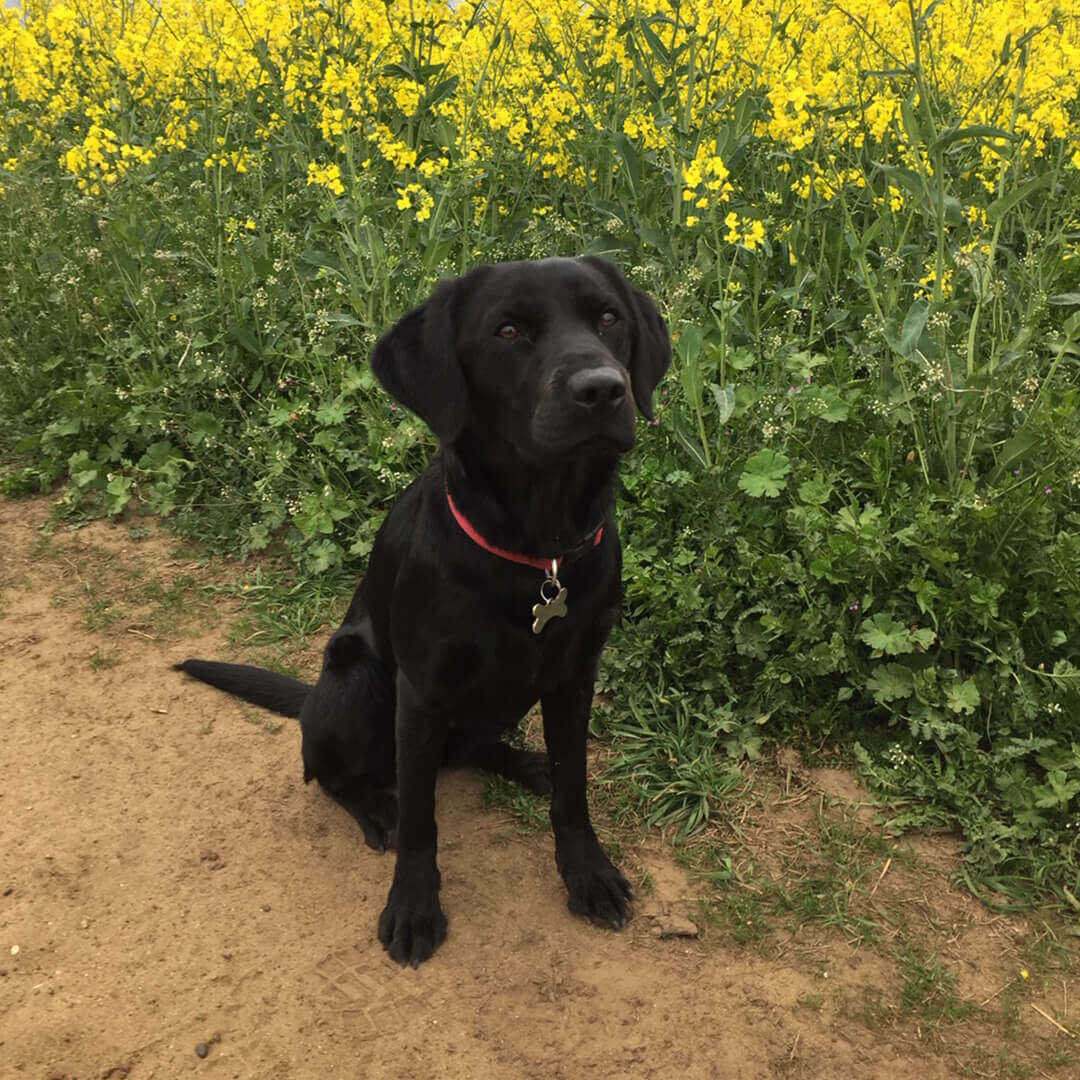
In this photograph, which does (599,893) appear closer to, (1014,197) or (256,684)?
(256,684)

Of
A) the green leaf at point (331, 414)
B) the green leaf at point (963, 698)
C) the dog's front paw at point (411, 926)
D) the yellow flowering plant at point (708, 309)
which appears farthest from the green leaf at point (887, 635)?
the green leaf at point (331, 414)

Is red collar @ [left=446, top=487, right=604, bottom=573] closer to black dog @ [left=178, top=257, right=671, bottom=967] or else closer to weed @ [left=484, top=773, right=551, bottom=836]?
black dog @ [left=178, top=257, right=671, bottom=967]

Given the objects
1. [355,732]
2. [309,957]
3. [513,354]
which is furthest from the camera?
[355,732]

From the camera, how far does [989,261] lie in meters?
3.02

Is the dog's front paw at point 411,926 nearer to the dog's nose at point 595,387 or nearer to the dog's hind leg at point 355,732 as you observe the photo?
the dog's hind leg at point 355,732

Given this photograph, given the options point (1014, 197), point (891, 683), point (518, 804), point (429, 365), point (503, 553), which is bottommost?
point (518, 804)

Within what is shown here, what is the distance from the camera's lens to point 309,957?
235 centimetres

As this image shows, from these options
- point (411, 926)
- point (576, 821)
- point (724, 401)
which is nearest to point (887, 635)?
point (724, 401)

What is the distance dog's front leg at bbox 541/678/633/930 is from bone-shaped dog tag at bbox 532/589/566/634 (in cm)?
29

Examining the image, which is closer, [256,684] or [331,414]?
[256,684]

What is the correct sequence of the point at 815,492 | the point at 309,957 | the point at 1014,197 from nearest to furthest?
the point at 309,957
the point at 1014,197
the point at 815,492

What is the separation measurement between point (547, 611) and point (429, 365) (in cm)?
63

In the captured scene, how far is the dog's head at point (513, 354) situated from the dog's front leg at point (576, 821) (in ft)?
2.32

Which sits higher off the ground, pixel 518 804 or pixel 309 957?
pixel 518 804
